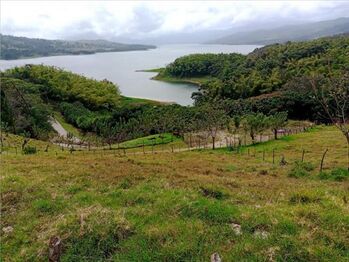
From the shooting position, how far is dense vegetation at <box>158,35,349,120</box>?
Answer: 80.8 metres

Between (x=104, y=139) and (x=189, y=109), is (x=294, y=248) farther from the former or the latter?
(x=189, y=109)

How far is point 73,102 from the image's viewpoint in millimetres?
99500

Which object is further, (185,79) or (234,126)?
(185,79)

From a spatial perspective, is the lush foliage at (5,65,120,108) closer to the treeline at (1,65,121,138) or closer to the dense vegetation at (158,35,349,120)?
the treeline at (1,65,121,138)

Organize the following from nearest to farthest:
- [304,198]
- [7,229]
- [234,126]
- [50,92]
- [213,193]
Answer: [7,229] < [304,198] < [213,193] < [234,126] < [50,92]

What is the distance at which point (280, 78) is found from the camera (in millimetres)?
103438

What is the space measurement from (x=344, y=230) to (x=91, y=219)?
6.13 m

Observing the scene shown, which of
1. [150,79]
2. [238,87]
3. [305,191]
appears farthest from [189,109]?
[150,79]

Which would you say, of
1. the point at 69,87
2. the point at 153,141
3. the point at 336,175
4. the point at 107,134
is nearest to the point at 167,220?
the point at 336,175

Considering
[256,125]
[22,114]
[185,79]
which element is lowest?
[185,79]

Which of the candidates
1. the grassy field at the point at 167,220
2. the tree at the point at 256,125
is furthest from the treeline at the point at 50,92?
the grassy field at the point at 167,220

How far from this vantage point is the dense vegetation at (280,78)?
80.8m

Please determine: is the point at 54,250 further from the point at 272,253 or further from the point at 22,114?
the point at 22,114

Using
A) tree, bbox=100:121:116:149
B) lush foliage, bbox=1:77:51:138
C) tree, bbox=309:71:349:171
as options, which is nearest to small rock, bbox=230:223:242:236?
tree, bbox=309:71:349:171
